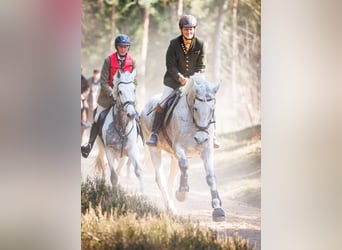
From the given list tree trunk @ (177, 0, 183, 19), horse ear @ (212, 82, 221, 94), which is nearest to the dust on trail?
horse ear @ (212, 82, 221, 94)

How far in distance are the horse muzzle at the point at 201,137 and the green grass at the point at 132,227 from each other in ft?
1.19

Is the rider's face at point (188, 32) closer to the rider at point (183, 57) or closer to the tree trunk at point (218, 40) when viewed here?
the rider at point (183, 57)

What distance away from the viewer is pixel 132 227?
7.95 feet

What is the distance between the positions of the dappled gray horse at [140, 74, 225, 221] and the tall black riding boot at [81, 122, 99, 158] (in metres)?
0.26

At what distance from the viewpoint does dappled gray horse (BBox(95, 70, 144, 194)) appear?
246 cm

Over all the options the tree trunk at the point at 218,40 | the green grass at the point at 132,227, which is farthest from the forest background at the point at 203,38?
the green grass at the point at 132,227

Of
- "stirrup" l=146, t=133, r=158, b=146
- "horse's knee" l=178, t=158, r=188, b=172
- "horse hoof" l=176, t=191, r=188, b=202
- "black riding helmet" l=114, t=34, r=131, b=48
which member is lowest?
"horse hoof" l=176, t=191, r=188, b=202

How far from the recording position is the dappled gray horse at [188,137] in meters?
2.37

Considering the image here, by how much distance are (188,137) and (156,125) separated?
0.54ft

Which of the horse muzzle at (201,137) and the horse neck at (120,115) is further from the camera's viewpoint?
the horse neck at (120,115)

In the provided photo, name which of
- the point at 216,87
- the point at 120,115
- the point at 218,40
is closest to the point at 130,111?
the point at 120,115

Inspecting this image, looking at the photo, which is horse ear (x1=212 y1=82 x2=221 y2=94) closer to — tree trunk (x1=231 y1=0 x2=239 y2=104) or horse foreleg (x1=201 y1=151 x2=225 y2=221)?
tree trunk (x1=231 y1=0 x2=239 y2=104)
